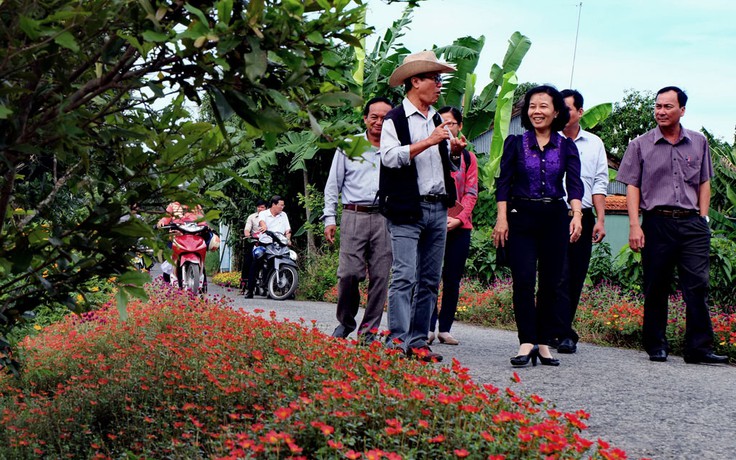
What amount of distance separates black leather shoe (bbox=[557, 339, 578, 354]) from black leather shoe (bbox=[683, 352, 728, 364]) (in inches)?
38.2

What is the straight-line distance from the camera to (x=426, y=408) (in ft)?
11.6

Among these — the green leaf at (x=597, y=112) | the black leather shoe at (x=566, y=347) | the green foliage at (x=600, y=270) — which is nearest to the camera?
the black leather shoe at (x=566, y=347)

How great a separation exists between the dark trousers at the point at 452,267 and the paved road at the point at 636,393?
1.25 ft

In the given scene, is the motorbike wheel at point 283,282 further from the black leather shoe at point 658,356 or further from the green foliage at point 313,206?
the black leather shoe at point 658,356

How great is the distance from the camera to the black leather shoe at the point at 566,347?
24.4 feet

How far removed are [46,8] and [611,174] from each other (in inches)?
687

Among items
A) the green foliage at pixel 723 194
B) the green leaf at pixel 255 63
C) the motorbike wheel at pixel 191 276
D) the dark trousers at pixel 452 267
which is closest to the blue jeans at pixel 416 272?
the dark trousers at pixel 452 267

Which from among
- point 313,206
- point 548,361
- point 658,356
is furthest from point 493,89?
Result: point 548,361

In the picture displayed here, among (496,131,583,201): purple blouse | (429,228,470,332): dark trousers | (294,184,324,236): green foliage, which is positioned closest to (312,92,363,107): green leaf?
(496,131,583,201): purple blouse

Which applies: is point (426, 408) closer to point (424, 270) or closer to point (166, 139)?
point (166, 139)

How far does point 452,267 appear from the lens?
304 inches

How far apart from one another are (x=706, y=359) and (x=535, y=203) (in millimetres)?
2300

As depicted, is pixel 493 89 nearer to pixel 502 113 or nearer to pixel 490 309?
pixel 502 113

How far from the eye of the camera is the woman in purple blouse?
20.7 ft
